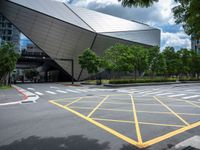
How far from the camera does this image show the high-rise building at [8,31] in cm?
4778

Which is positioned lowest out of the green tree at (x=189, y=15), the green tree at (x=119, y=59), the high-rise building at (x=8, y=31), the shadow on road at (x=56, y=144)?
the shadow on road at (x=56, y=144)

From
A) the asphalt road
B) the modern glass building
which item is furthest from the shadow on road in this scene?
the modern glass building

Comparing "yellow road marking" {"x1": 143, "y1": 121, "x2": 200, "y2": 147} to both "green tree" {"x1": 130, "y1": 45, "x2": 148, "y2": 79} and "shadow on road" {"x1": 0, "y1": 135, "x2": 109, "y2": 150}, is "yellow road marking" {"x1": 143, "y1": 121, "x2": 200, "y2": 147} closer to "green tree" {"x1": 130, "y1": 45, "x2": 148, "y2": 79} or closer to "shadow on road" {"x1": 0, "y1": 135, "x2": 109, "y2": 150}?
"shadow on road" {"x1": 0, "y1": 135, "x2": 109, "y2": 150}

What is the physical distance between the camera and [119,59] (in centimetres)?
3569

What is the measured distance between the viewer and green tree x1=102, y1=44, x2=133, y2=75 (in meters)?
35.6

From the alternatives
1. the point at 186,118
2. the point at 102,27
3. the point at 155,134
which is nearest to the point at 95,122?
the point at 155,134

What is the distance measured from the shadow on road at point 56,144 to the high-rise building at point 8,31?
1832 inches

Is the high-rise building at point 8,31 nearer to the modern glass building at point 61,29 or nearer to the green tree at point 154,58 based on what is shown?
the modern glass building at point 61,29

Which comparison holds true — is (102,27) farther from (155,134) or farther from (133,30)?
(155,134)

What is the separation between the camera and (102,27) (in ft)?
184

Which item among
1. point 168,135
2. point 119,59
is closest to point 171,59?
point 119,59

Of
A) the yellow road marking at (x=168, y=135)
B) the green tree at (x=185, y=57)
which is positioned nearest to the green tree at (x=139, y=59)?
the green tree at (x=185, y=57)

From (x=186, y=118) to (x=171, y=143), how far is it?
363cm

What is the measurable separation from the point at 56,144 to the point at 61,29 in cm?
4497
